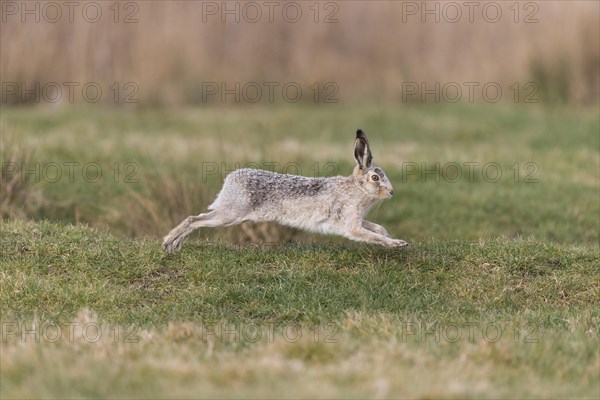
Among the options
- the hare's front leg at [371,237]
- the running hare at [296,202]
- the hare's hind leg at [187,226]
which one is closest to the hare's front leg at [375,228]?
the running hare at [296,202]

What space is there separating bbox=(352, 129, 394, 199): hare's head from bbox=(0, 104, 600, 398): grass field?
65cm

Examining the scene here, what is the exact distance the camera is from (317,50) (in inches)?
916

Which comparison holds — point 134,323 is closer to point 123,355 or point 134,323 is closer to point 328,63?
point 123,355

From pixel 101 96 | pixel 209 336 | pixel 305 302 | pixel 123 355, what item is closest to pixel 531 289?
pixel 305 302

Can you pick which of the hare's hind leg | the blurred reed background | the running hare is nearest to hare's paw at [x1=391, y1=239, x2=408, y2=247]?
the running hare

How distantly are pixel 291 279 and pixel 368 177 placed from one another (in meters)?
1.20

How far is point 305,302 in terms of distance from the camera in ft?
30.0

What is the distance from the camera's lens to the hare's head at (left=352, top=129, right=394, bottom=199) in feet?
32.2

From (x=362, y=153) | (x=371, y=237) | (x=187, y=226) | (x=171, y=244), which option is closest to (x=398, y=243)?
(x=371, y=237)

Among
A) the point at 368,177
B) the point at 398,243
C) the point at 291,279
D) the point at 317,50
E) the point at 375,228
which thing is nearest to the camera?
the point at 398,243

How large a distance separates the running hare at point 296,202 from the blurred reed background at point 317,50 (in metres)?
12.0

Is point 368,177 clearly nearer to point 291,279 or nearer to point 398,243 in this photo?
point 398,243

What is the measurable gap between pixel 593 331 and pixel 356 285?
2155 mm

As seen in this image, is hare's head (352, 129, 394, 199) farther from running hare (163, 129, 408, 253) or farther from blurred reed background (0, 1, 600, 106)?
blurred reed background (0, 1, 600, 106)
